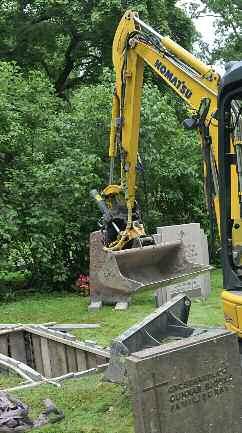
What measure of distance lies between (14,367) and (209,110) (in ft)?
11.0

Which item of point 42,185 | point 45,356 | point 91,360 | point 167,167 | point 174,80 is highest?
point 174,80

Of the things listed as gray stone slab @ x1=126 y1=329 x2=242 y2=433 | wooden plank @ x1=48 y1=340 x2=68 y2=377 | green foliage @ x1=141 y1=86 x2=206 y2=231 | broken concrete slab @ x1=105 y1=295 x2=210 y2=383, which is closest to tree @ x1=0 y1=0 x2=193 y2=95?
green foliage @ x1=141 y1=86 x2=206 y2=231

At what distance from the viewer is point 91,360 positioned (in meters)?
6.91

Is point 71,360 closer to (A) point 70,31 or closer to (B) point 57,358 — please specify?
(B) point 57,358

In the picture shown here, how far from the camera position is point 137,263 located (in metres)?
9.48

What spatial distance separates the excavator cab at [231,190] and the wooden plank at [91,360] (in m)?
2.43

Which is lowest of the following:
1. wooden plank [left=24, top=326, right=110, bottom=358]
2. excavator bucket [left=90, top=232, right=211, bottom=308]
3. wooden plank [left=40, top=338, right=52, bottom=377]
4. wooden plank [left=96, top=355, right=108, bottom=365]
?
wooden plank [left=40, top=338, right=52, bottom=377]

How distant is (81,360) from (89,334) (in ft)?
3.82

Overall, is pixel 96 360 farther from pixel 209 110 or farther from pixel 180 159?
pixel 180 159

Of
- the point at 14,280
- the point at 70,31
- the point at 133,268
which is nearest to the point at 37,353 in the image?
the point at 133,268

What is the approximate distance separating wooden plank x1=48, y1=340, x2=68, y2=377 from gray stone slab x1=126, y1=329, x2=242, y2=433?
3782 millimetres

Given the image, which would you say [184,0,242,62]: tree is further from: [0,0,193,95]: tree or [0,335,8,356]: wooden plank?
[0,335,8,356]: wooden plank

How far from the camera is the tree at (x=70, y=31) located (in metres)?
17.0

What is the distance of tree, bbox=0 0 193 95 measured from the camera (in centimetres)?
1700
